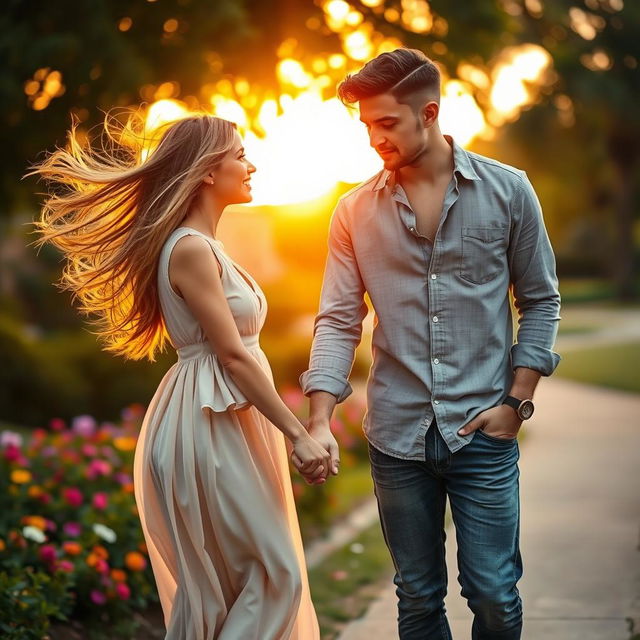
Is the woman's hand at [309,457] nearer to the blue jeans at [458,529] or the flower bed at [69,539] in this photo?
the blue jeans at [458,529]

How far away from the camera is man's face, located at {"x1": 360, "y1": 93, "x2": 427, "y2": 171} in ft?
9.55

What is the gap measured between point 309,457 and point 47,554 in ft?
5.78

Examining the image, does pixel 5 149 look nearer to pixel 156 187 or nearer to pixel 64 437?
pixel 64 437

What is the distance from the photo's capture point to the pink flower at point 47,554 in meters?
4.21

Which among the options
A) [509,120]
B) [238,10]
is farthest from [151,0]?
[509,120]

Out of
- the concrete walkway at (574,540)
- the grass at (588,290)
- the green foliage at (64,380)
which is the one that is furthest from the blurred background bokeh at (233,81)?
the grass at (588,290)

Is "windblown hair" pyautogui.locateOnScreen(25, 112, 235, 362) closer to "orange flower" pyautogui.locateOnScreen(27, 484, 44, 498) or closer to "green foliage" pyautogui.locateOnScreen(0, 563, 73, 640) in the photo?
"green foliage" pyautogui.locateOnScreen(0, 563, 73, 640)

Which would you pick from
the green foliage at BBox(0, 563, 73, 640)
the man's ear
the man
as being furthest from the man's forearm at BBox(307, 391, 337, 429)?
the green foliage at BBox(0, 563, 73, 640)

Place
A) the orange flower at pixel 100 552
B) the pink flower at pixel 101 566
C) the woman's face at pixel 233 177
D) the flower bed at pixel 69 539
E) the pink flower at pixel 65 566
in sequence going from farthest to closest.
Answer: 1. the orange flower at pixel 100 552
2. the pink flower at pixel 101 566
3. the pink flower at pixel 65 566
4. the flower bed at pixel 69 539
5. the woman's face at pixel 233 177

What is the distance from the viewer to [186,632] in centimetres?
306

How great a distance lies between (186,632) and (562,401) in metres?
10.3

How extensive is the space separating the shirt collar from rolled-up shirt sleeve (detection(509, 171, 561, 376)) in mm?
153

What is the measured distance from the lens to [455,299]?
2939 mm

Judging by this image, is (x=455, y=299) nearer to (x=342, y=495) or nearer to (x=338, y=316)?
(x=338, y=316)
